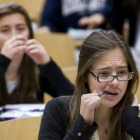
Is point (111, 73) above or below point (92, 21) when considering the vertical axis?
above

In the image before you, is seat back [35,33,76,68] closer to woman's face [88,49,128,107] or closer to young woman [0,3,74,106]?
young woman [0,3,74,106]

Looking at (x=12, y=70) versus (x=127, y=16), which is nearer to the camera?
(x=12, y=70)

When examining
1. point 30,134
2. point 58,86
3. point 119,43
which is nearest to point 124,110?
point 119,43

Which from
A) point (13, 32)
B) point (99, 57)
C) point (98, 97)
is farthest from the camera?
point (13, 32)

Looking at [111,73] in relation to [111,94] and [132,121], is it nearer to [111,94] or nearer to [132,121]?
[111,94]

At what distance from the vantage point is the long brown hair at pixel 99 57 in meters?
1.51

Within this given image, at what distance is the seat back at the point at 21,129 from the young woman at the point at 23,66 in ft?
1.79

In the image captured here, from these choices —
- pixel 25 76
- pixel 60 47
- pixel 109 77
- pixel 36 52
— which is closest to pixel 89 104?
pixel 109 77

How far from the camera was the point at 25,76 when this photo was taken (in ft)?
7.57

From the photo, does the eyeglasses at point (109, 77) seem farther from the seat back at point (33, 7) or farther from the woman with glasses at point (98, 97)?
the seat back at point (33, 7)

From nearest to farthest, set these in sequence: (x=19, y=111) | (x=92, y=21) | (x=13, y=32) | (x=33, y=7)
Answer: (x=19, y=111)
(x=13, y=32)
(x=92, y=21)
(x=33, y=7)

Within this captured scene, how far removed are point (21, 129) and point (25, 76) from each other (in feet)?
2.38

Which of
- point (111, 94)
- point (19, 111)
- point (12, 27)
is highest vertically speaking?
point (12, 27)

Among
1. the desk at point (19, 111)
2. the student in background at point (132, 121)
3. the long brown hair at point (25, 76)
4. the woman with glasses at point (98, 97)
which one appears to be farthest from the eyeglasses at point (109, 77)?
the long brown hair at point (25, 76)
